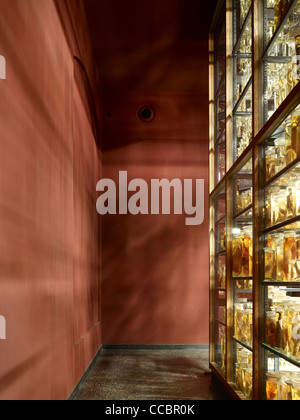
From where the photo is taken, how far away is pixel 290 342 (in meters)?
2.22

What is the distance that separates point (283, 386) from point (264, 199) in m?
1.05

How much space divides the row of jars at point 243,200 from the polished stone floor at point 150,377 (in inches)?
64.5

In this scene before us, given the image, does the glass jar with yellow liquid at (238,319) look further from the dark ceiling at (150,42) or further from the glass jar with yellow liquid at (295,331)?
the dark ceiling at (150,42)

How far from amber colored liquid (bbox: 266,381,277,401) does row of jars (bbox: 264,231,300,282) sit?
606 mm

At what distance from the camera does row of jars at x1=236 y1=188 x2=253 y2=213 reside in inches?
127

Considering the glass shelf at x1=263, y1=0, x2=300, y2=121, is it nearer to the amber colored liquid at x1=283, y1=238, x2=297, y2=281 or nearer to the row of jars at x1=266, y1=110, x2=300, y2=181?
the row of jars at x1=266, y1=110, x2=300, y2=181

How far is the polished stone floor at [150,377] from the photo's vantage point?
3.78 m

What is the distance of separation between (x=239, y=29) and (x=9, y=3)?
2146mm

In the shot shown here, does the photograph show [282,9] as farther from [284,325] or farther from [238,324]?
[238,324]

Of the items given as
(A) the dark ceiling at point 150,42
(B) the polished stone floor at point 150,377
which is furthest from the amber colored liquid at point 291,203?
(A) the dark ceiling at point 150,42

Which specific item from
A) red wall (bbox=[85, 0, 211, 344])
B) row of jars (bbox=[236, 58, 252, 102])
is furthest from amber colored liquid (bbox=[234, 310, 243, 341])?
red wall (bbox=[85, 0, 211, 344])

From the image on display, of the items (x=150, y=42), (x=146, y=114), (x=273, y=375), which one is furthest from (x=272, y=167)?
(x=146, y=114)

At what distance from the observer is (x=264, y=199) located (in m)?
2.65
